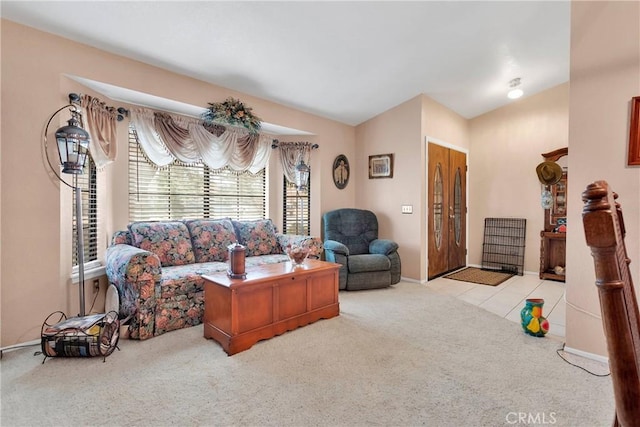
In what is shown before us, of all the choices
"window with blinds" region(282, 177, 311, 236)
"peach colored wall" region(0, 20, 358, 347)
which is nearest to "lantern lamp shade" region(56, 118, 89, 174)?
"peach colored wall" region(0, 20, 358, 347)

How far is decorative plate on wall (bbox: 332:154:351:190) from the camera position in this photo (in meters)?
5.20

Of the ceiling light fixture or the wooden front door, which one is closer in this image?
the ceiling light fixture

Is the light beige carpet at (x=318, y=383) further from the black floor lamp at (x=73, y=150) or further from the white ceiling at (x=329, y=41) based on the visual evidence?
the white ceiling at (x=329, y=41)

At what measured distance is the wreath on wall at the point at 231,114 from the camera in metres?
3.71

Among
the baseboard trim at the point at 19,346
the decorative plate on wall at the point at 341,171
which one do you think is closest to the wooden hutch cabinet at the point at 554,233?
the decorative plate on wall at the point at 341,171

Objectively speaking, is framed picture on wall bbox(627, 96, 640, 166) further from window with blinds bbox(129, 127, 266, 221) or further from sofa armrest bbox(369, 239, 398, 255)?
window with blinds bbox(129, 127, 266, 221)

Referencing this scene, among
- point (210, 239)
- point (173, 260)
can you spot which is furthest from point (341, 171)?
point (173, 260)

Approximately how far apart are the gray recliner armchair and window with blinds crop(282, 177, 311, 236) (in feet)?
1.14

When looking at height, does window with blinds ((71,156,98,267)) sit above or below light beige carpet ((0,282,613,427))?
above

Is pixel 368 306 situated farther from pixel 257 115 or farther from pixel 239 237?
pixel 257 115

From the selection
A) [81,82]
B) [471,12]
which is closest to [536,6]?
[471,12]

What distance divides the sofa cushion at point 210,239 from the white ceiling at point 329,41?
5.25 ft

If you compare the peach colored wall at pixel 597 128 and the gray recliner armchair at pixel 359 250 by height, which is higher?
the peach colored wall at pixel 597 128

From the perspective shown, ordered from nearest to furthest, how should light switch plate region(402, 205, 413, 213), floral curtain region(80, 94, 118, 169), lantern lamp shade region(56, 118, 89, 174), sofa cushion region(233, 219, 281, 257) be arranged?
lantern lamp shade region(56, 118, 89, 174), floral curtain region(80, 94, 118, 169), sofa cushion region(233, 219, 281, 257), light switch plate region(402, 205, 413, 213)
